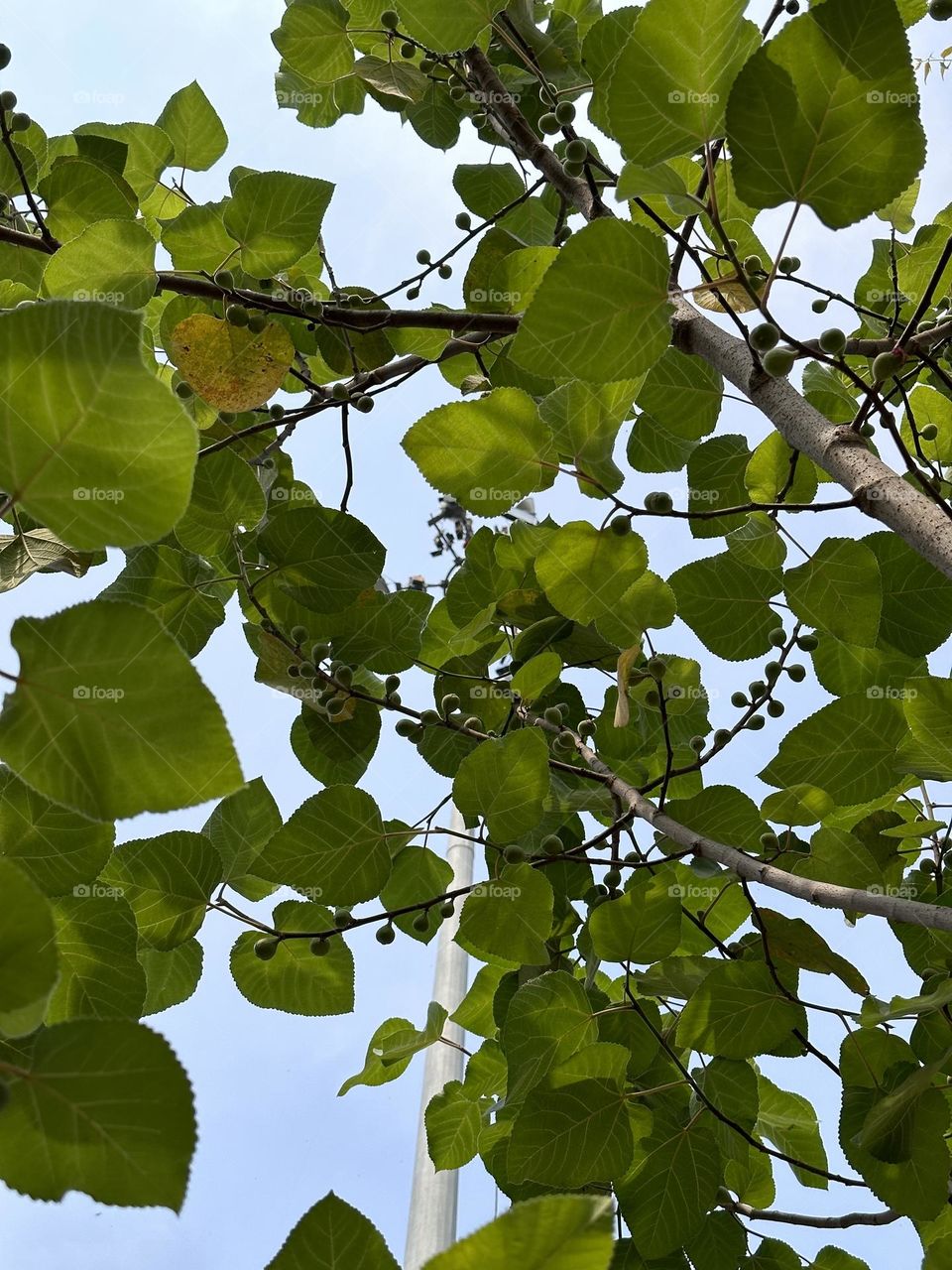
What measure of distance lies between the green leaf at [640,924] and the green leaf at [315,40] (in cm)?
215

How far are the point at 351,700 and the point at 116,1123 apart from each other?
130cm

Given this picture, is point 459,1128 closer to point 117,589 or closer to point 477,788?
point 477,788

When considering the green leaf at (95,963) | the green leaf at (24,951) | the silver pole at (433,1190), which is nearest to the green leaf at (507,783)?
the green leaf at (95,963)

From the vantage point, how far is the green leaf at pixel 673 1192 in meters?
1.61

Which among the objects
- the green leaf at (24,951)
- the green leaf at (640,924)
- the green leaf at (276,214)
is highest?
the green leaf at (276,214)

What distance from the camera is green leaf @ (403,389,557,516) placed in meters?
1.31

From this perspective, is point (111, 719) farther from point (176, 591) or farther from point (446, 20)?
point (446, 20)

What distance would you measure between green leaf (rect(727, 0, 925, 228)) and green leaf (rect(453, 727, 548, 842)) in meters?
0.82

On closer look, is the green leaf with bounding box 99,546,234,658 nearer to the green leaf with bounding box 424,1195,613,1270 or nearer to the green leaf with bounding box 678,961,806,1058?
the green leaf with bounding box 678,961,806,1058

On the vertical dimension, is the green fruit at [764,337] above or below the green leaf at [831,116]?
below

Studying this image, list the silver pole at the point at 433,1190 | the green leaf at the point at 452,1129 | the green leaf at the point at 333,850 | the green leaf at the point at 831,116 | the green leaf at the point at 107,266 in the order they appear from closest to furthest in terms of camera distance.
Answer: the green leaf at the point at 831,116, the green leaf at the point at 107,266, the green leaf at the point at 333,850, the green leaf at the point at 452,1129, the silver pole at the point at 433,1190

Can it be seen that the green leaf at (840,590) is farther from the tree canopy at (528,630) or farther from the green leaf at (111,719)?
the green leaf at (111,719)

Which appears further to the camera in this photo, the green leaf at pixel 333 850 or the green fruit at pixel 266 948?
the green fruit at pixel 266 948

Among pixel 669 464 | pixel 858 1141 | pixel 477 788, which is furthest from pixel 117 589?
pixel 858 1141
